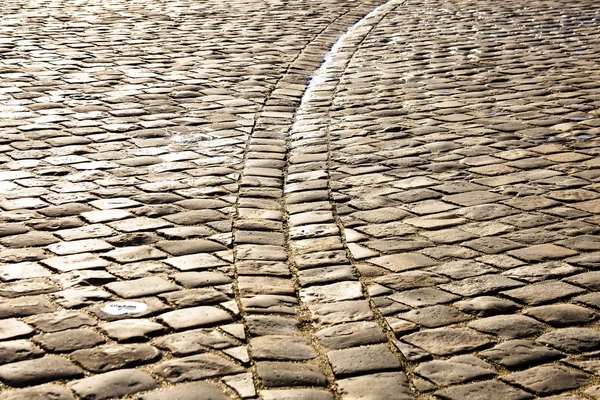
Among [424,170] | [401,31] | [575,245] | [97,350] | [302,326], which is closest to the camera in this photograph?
[97,350]

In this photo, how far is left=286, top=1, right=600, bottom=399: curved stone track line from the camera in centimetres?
371

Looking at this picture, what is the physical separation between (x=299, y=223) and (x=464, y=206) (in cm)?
93

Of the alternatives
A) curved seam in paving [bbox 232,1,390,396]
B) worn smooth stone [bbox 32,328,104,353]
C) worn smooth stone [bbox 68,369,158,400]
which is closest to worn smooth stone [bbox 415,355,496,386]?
curved seam in paving [bbox 232,1,390,396]

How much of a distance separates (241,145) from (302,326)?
106 inches

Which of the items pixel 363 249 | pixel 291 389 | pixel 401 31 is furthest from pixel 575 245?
pixel 401 31

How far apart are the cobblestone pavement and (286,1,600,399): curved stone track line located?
14 millimetres

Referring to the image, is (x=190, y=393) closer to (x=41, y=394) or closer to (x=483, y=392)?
(x=41, y=394)

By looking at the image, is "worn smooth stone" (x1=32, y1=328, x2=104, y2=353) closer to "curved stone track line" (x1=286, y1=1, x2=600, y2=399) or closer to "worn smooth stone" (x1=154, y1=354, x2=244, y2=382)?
"worn smooth stone" (x1=154, y1=354, x2=244, y2=382)

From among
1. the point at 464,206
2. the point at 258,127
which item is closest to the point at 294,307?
the point at 464,206

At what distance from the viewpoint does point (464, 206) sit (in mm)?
5297

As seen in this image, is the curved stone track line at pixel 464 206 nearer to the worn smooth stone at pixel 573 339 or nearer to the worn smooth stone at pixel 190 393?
the worn smooth stone at pixel 573 339

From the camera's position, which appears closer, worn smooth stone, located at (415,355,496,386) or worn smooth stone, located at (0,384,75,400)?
worn smooth stone, located at (0,384,75,400)

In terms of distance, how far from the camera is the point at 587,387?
3422 millimetres

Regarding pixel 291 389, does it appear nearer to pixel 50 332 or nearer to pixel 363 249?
pixel 50 332
